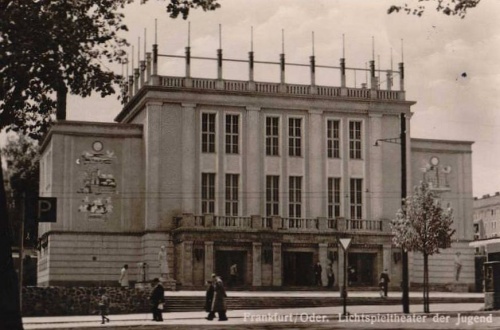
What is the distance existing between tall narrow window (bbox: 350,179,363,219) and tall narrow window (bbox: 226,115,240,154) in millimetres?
7439

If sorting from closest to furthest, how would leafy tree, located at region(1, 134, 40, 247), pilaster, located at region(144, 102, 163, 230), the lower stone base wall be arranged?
the lower stone base wall → pilaster, located at region(144, 102, 163, 230) → leafy tree, located at region(1, 134, 40, 247)

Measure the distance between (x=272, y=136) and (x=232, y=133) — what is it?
243 centimetres

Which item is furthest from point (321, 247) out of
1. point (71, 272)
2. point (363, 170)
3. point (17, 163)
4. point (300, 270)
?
point (17, 163)

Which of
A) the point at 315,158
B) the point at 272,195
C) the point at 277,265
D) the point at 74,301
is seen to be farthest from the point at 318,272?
the point at 74,301

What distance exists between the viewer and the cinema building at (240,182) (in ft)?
162

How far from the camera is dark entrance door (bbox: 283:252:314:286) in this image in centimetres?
5094

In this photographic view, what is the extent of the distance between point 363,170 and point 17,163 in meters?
28.7

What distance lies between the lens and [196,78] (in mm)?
51500

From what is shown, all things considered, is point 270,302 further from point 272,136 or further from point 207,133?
point 272,136

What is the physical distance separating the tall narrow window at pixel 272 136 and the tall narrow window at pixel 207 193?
3.75m

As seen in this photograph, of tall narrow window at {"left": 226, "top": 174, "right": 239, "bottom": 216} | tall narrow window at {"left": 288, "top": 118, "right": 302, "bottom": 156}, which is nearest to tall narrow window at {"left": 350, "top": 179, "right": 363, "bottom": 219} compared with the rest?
tall narrow window at {"left": 288, "top": 118, "right": 302, "bottom": 156}

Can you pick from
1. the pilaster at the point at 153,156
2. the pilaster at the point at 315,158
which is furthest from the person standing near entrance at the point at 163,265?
the pilaster at the point at 315,158

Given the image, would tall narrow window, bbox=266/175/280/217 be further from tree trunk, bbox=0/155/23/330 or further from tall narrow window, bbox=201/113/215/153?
tree trunk, bbox=0/155/23/330

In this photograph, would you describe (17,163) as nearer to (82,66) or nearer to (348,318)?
(348,318)
